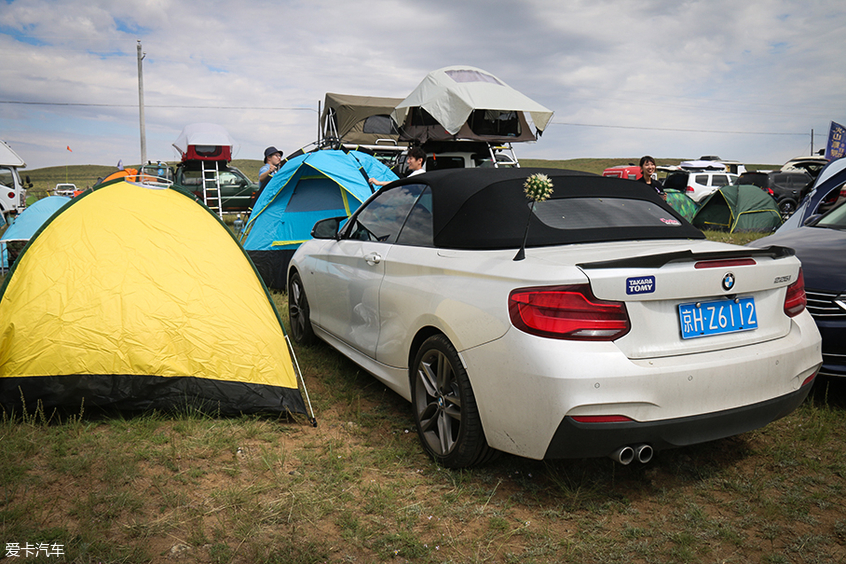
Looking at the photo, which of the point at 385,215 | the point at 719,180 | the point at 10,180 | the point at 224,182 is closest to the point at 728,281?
the point at 385,215

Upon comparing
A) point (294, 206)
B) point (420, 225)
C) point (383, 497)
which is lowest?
point (383, 497)

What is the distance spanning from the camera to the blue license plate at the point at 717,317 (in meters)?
2.56

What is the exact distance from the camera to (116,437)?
350 cm

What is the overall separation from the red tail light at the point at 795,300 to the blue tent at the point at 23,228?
30.3 ft

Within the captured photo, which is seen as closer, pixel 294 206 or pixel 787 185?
pixel 294 206

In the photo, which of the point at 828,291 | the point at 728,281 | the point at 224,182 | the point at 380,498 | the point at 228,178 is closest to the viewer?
the point at 728,281

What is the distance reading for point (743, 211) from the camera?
13.7 metres

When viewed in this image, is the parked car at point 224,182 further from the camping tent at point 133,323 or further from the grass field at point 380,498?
the grass field at point 380,498

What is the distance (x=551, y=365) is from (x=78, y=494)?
2.40m

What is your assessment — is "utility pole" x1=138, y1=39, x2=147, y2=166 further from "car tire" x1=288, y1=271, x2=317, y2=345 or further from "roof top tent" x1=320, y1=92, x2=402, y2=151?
"car tire" x1=288, y1=271, x2=317, y2=345

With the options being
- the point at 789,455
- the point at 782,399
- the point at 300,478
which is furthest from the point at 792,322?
the point at 300,478

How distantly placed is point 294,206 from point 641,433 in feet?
20.7

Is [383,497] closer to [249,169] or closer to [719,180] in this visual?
[719,180]

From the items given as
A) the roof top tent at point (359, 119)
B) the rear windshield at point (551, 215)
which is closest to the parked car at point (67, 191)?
the roof top tent at point (359, 119)
